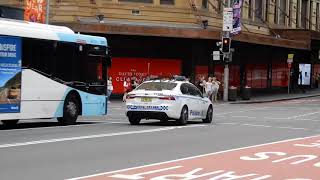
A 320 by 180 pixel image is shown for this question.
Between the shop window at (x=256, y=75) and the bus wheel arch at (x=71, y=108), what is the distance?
113 ft

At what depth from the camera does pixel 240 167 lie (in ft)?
36.6

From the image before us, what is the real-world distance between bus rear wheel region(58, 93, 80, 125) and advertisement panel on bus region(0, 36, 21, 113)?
255 centimetres

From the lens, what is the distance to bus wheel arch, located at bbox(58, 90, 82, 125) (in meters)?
20.2

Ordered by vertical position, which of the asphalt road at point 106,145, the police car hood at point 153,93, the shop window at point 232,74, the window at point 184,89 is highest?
the shop window at point 232,74

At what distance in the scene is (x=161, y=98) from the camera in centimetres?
2075

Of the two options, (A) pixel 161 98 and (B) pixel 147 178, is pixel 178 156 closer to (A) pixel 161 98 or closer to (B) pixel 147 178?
(B) pixel 147 178

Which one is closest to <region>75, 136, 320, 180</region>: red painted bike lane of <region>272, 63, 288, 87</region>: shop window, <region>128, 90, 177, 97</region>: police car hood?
<region>128, 90, 177, 97</region>: police car hood

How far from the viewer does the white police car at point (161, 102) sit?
68.0ft

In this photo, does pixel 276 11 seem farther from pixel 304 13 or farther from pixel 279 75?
pixel 304 13

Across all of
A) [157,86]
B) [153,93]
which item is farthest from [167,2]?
[153,93]

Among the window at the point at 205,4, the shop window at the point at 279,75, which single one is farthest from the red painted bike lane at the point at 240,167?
the shop window at the point at 279,75

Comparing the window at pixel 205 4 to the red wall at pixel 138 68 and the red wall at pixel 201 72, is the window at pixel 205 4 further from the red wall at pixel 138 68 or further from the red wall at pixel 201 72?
the red wall at pixel 138 68

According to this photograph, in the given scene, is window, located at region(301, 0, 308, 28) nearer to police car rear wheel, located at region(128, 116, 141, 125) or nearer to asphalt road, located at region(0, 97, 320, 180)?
asphalt road, located at region(0, 97, 320, 180)

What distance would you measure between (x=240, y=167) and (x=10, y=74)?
860cm
